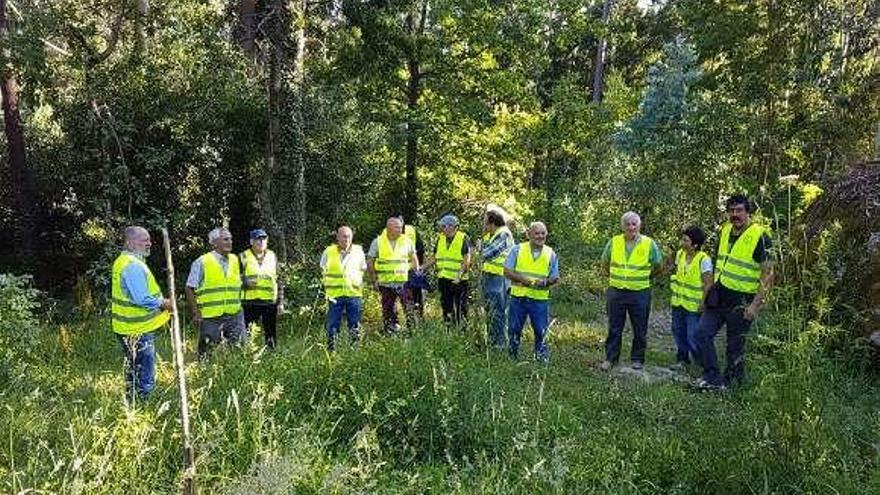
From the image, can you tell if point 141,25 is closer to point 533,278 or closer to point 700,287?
point 533,278

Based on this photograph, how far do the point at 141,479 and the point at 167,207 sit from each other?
11775 mm

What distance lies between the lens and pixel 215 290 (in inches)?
305

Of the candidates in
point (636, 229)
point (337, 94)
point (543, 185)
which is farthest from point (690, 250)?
point (543, 185)

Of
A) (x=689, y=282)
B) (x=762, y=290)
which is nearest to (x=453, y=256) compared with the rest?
(x=689, y=282)

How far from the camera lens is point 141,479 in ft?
13.2

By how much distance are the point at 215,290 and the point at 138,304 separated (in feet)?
4.22

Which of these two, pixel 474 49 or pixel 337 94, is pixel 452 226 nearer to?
pixel 337 94

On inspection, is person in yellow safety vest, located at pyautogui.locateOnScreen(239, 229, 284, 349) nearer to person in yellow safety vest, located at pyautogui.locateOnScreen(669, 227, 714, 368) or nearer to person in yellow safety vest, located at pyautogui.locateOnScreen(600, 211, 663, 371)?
person in yellow safety vest, located at pyautogui.locateOnScreen(600, 211, 663, 371)

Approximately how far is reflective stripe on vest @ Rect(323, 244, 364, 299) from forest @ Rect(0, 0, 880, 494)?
48 cm

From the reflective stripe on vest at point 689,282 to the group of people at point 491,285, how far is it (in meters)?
0.01

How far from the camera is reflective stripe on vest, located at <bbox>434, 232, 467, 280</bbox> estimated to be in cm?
971

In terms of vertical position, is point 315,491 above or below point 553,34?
below

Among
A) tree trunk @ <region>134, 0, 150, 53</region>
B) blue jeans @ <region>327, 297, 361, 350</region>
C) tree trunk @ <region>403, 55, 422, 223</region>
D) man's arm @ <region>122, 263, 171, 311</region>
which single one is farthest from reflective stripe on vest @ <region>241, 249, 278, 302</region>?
tree trunk @ <region>403, 55, 422, 223</region>

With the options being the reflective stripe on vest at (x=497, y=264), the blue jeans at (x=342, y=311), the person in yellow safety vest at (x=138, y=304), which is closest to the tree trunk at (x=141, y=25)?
the blue jeans at (x=342, y=311)
